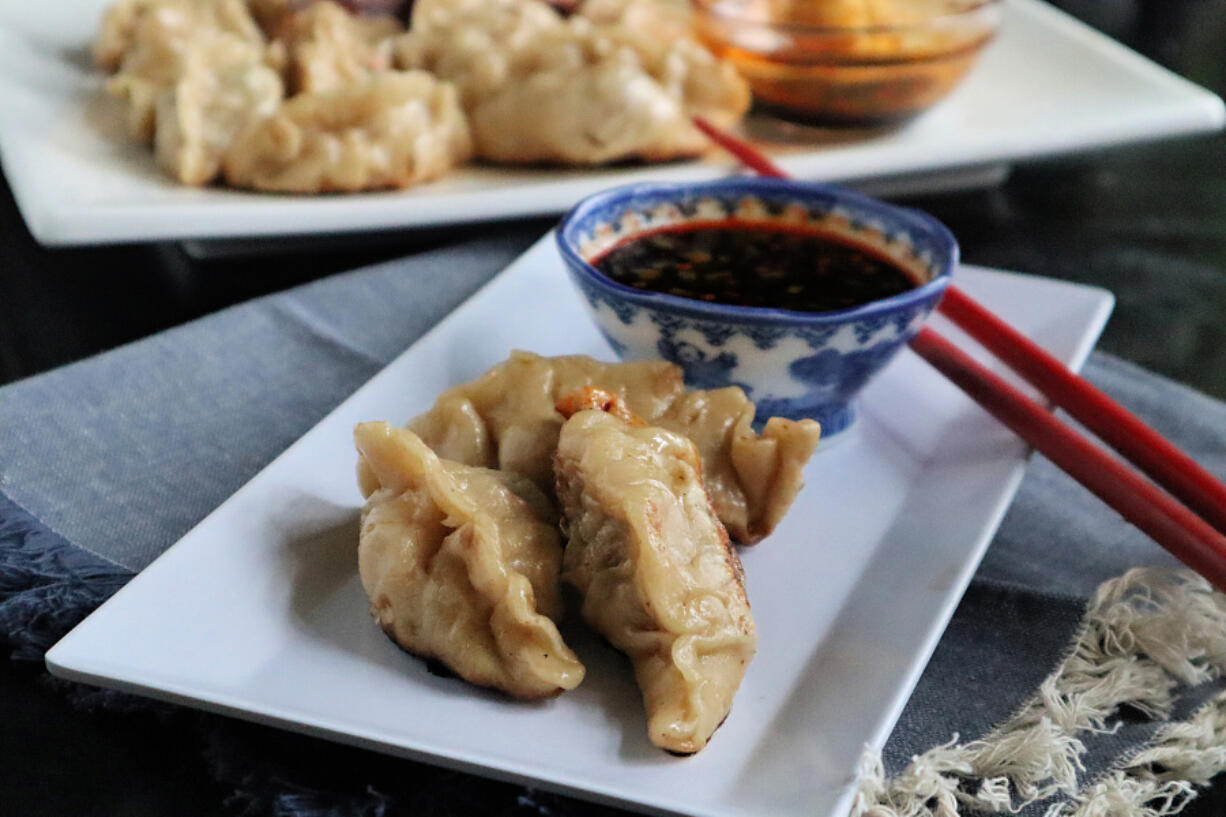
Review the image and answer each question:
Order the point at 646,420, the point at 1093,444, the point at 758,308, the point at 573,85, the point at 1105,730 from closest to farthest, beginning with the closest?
1. the point at 1105,730
2. the point at 646,420
3. the point at 1093,444
4. the point at 758,308
5. the point at 573,85

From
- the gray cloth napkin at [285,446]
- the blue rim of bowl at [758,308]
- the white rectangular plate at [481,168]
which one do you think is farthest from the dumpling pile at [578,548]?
the white rectangular plate at [481,168]

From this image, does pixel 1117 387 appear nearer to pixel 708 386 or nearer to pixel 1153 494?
pixel 1153 494

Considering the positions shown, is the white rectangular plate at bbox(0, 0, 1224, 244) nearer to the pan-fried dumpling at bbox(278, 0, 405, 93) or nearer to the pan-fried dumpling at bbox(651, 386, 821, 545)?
the pan-fried dumpling at bbox(278, 0, 405, 93)

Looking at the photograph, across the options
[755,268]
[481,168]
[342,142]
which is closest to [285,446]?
[755,268]

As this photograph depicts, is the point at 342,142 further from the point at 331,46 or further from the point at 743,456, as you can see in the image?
the point at 743,456

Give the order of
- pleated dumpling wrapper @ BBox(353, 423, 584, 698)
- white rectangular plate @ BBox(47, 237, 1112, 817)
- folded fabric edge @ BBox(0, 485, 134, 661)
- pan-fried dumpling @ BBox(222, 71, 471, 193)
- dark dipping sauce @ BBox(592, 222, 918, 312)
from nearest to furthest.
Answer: white rectangular plate @ BBox(47, 237, 1112, 817) → pleated dumpling wrapper @ BBox(353, 423, 584, 698) → folded fabric edge @ BBox(0, 485, 134, 661) → dark dipping sauce @ BBox(592, 222, 918, 312) → pan-fried dumpling @ BBox(222, 71, 471, 193)

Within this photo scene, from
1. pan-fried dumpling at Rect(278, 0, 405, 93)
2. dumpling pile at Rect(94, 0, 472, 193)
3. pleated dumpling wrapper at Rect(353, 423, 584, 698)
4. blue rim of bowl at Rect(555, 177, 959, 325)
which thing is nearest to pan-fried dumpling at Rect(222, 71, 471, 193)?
dumpling pile at Rect(94, 0, 472, 193)
